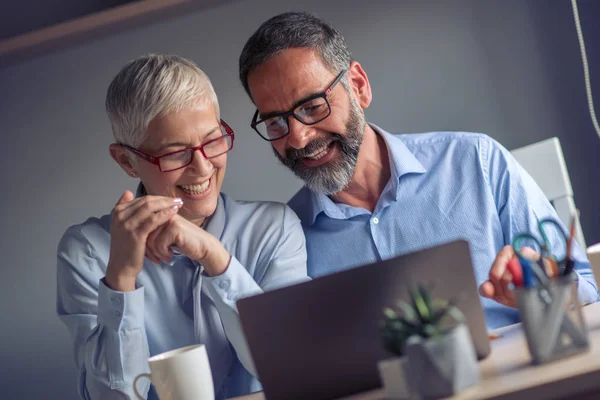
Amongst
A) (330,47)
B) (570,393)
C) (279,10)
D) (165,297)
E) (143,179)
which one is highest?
(279,10)

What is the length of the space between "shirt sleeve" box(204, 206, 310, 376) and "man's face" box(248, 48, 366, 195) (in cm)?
13

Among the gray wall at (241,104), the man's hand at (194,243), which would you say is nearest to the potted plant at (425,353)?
the man's hand at (194,243)

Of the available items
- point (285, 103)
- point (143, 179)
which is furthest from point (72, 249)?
point (285, 103)

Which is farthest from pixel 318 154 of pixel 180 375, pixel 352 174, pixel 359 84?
pixel 180 375

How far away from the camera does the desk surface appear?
79cm

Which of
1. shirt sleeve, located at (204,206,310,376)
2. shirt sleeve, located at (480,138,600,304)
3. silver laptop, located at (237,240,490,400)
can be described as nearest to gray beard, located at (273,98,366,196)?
shirt sleeve, located at (204,206,310,376)

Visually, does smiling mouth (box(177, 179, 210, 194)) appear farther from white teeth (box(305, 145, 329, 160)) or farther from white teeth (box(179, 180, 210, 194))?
white teeth (box(305, 145, 329, 160))

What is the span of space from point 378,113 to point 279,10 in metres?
0.47

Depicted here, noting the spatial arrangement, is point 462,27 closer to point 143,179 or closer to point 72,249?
point 143,179

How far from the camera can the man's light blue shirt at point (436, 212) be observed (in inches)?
69.7

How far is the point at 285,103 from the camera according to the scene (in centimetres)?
175

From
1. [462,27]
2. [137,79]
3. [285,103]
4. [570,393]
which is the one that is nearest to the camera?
[570,393]

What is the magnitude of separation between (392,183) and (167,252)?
0.62 meters

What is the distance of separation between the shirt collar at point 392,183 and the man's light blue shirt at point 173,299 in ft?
0.28
